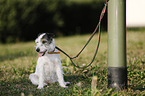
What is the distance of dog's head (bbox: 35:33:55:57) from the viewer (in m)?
3.17

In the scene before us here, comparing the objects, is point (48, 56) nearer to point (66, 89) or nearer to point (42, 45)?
point (42, 45)

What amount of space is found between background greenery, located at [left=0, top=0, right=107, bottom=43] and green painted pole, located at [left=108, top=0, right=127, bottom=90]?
8278 millimetres

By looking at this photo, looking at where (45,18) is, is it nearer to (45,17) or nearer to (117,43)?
(45,17)

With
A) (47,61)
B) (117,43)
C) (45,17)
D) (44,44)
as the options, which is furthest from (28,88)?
(45,17)

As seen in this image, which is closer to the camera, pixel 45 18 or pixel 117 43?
pixel 117 43

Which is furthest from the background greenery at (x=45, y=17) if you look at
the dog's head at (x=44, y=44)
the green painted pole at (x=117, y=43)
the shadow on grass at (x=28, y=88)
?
the green painted pole at (x=117, y=43)

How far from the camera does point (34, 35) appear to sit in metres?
11.8

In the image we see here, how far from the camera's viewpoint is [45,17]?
12.1 meters

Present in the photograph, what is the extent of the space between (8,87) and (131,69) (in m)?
2.23

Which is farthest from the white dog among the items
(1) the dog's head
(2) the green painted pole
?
(2) the green painted pole

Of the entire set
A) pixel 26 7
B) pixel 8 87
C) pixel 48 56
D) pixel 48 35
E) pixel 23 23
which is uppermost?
pixel 26 7

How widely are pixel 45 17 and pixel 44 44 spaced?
9.13 metres

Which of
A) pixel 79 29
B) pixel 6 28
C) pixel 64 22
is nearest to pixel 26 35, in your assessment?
pixel 6 28

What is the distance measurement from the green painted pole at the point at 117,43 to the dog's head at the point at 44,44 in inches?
37.0
